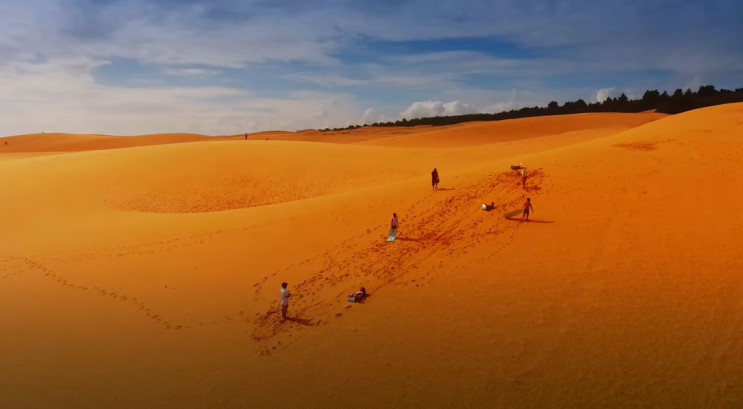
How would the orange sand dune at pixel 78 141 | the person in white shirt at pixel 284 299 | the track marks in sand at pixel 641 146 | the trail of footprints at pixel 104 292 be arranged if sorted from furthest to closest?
1. the orange sand dune at pixel 78 141
2. the track marks in sand at pixel 641 146
3. the trail of footprints at pixel 104 292
4. the person in white shirt at pixel 284 299

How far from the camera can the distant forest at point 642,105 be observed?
59.8 meters

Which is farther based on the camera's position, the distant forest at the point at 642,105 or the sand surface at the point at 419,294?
the distant forest at the point at 642,105

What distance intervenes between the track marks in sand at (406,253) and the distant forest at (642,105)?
55.5 meters

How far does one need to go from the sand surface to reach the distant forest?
4971cm

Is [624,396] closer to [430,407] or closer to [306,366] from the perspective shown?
[430,407]

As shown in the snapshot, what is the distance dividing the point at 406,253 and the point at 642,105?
74520mm

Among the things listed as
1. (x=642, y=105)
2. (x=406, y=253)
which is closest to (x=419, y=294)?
(x=406, y=253)

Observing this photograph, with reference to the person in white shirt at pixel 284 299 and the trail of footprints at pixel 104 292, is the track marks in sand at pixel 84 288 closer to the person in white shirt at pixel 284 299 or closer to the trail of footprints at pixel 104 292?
the trail of footprints at pixel 104 292

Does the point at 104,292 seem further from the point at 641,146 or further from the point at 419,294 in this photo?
the point at 641,146

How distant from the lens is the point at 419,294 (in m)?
10.0

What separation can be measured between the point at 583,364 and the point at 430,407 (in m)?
2.53

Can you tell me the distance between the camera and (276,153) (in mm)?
31594

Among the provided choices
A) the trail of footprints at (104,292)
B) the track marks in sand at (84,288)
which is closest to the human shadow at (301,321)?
the trail of footprints at (104,292)

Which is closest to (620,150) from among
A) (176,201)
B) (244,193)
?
(244,193)
